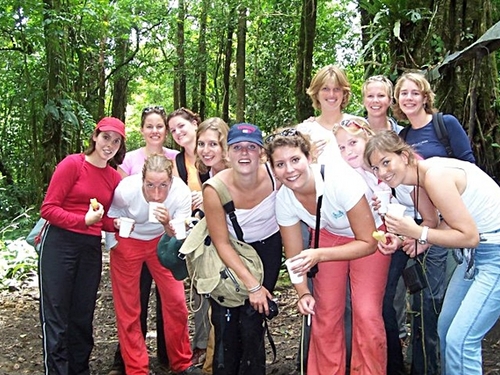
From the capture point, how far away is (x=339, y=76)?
430cm

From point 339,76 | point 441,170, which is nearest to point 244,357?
point 441,170

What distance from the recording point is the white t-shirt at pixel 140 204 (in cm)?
401

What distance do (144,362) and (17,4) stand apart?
25.4 feet

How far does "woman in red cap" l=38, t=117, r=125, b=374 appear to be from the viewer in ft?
12.4

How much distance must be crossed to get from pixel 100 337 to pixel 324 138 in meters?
3.32

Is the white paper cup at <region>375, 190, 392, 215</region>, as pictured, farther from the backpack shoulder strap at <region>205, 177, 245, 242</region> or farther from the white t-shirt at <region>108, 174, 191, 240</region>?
the white t-shirt at <region>108, 174, 191, 240</region>

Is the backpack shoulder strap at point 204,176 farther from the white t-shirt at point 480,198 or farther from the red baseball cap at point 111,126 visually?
the white t-shirt at point 480,198

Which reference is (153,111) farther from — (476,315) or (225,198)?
(476,315)

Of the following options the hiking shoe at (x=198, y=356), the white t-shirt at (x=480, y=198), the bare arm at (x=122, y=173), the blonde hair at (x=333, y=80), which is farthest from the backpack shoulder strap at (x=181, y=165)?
the white t-shirt at (x=480, y=198)

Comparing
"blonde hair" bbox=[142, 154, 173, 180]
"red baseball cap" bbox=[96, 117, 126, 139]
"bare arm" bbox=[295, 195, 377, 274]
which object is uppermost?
"red baseball cap" bbox=[96, 117, 126, 139]

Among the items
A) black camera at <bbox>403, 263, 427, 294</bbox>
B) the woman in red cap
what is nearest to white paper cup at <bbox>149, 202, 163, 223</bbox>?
the woman in red cap

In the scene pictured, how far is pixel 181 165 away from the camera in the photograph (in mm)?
4469

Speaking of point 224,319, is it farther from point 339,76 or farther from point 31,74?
point 31,74

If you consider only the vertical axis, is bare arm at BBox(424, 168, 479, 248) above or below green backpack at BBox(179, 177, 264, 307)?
above
